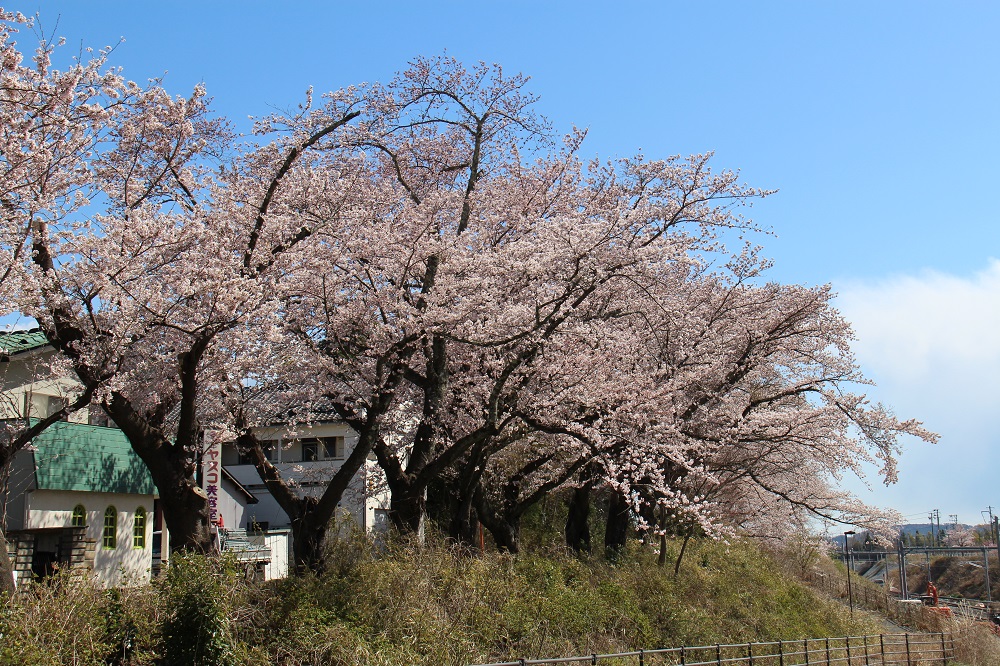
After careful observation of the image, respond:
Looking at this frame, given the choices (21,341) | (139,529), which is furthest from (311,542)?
(139,529)

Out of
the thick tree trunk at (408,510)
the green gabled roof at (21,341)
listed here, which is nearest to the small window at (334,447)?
the green gabled roof at (21,341)

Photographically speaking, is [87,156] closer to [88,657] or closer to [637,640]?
[88,657]

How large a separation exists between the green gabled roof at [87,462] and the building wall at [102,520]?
1.16 ft

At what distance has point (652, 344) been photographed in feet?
66.4

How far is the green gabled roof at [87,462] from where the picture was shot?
57.1ft

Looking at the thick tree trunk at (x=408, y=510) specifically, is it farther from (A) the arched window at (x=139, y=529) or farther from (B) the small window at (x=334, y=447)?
(B) the small window at (x=334, y=447)

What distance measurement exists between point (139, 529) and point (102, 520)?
1.52 m

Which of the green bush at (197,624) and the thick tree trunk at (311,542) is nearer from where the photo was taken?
the green bush at (197,624)

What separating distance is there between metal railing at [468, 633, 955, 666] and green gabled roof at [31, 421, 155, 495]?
11.7 meters

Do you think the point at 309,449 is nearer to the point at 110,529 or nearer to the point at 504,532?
the point at 110,529

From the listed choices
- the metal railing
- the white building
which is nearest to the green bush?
the metal railing

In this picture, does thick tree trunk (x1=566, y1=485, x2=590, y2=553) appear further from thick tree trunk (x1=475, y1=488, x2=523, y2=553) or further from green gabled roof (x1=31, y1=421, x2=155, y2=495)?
green gabled roof (x1=31, y1=421, x2=155, y2=495)

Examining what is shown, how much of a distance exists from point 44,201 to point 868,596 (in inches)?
1200

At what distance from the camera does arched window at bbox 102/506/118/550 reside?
19391 mm
